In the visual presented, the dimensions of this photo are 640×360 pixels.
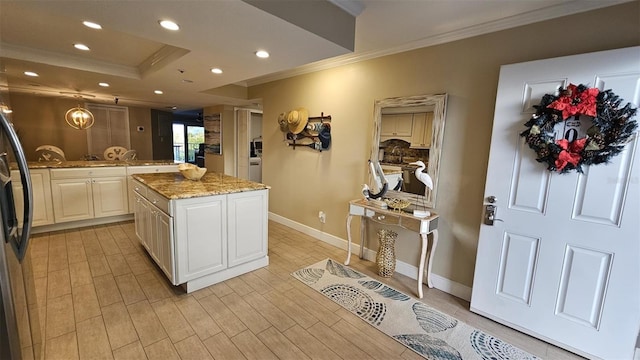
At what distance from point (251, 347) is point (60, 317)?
5.10 feet

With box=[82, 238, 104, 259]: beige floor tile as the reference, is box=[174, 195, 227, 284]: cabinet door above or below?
above

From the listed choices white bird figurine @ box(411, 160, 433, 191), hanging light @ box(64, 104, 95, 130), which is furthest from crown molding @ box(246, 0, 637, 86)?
hanging light @ box(64, 104, 95, 130)

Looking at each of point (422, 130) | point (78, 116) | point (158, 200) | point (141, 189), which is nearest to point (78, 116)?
point (78, 116)

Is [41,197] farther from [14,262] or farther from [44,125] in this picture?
[44,125]

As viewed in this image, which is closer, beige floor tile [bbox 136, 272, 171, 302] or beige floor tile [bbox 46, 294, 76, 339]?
beige floor tile [bbox 46, 294, 76, 339]

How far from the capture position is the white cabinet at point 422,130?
8.59 feet

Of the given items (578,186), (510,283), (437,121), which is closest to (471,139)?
(437,121)

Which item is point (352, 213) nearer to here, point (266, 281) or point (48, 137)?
point (266, 281)

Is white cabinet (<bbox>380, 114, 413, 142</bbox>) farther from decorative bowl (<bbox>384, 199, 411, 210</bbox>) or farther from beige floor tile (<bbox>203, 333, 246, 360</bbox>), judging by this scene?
beige floor tile (<bbox>203, 333, 246, 360</bbox>)

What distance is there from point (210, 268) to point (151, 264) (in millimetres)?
898

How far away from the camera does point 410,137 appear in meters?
2.78

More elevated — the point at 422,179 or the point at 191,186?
the point at 422,179

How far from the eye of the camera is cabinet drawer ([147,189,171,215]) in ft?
7.71

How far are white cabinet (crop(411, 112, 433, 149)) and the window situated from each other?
9.22m
